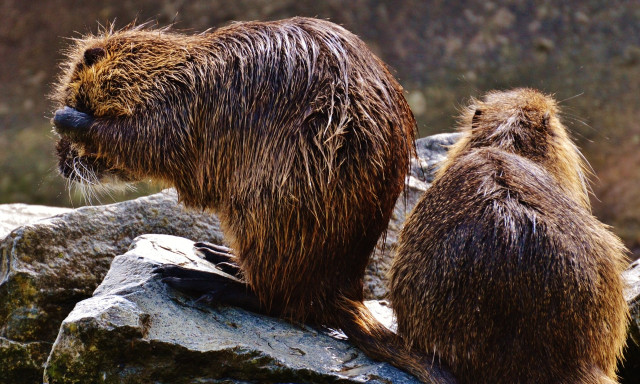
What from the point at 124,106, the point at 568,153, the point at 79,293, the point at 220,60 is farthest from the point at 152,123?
the point at 568,153

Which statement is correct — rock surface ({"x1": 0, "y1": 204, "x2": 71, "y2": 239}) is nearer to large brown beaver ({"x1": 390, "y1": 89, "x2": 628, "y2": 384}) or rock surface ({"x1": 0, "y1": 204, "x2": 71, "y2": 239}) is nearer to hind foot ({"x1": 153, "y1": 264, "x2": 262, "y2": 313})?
hind foot ({"x1": 153, "y1": 264, "x2": 262, "y2": 313})

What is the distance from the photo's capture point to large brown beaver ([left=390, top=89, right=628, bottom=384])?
389 centimetres

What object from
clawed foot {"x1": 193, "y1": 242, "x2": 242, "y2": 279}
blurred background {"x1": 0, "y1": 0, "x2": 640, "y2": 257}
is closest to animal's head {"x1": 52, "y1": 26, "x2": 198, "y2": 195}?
clawed foot {"x1": 193, "y1": 242, "x2": 242, "y2": 279}

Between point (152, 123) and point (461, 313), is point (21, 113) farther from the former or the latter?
point (461, 313)

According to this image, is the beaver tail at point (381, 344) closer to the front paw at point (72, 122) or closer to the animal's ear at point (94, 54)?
the front paw at point (72, 122)

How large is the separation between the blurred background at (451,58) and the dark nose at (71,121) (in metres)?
5.62

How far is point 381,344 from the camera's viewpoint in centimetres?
429

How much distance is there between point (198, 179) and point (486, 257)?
162 centimetres

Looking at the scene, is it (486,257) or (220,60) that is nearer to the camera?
(486,257)

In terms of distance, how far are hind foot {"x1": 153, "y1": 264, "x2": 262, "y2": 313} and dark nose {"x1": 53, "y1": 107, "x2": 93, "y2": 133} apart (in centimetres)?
92

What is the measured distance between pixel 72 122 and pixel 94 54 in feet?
1.59

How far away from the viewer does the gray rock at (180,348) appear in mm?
3934

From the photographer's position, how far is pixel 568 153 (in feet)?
17.9

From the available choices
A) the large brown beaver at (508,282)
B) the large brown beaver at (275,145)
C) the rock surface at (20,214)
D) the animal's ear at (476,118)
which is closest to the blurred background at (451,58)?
the rock surface at (20,214)
